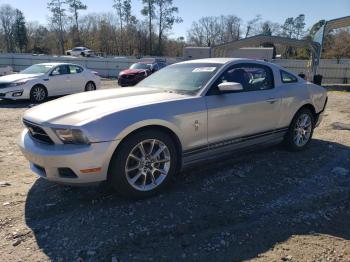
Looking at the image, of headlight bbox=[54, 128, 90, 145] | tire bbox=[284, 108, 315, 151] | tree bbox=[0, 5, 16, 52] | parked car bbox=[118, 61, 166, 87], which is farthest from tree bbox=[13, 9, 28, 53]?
headlight bbox=[54, 128, 90, 145]

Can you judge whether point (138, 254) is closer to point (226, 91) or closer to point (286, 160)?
point (226, 91)

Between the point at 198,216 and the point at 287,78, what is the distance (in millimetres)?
3216

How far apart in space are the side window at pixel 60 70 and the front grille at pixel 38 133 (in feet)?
31.5

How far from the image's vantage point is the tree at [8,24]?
270 ft

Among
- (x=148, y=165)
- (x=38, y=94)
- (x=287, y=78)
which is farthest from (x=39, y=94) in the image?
(x=148, y=165)

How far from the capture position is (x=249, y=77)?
5.20 metres

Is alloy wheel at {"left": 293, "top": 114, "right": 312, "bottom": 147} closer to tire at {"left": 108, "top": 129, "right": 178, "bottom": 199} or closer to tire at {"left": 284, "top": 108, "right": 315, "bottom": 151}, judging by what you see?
tire at {"left": 284, "top": 108, "right": 315, "bottom": 151}

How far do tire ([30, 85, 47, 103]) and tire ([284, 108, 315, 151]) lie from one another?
9282mm

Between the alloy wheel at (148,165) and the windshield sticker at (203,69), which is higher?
the windshield sticker at (203,69)

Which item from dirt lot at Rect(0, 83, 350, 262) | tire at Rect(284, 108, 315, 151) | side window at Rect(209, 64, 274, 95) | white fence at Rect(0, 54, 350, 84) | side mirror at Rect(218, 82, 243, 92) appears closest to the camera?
dirt lot at Rect(0, 83, 350, 262)

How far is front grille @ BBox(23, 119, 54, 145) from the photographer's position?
3.85 metres

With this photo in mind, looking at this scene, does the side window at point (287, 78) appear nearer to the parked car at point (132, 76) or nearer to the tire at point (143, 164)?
the tire at point (143, 164)

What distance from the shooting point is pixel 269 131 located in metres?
5.41

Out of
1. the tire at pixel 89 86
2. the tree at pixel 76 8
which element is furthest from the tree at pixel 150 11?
the tire at pixel 89 86
